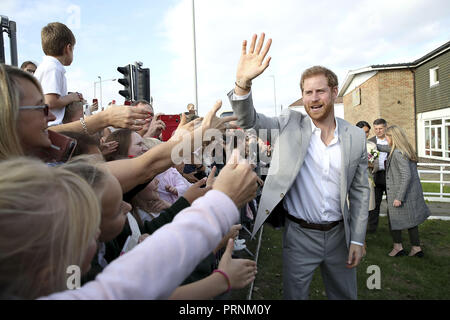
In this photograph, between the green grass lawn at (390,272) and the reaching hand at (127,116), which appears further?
the green grass lawn at (390,272)

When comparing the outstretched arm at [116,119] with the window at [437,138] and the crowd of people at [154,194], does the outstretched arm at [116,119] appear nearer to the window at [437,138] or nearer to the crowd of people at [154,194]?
the crowd of people at [154,194]

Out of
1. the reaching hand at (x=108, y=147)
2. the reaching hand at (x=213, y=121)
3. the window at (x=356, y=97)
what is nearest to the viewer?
the reaching hand at (x=213, y=121)

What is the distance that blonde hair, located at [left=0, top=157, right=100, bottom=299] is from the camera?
0.86m

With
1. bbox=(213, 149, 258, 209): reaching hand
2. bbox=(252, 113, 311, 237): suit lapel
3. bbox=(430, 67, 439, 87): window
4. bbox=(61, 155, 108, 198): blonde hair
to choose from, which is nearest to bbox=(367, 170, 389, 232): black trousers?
bbox=(252, 113, 311, 237): suit lapel

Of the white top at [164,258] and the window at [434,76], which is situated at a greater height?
the window at [434,76]

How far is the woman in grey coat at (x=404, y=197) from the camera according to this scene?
5.41m

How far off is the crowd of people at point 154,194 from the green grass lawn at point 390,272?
160cm

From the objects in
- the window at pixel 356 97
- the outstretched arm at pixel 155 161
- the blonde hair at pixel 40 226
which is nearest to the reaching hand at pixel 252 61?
the outstretched arm at pixel 155 161

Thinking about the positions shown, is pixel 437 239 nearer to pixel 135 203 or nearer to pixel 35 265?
pixel 135 203

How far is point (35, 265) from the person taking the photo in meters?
0.89

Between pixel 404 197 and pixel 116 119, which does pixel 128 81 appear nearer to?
pixel 116 119

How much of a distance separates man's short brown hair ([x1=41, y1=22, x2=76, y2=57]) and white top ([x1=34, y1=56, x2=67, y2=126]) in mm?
83

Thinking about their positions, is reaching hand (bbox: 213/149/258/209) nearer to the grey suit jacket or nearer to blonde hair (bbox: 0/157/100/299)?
blonde hair (bbox: 0/157/100/299)
